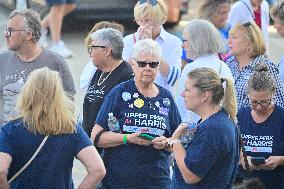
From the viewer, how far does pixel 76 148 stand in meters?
4.16

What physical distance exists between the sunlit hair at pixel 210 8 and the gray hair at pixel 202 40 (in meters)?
1.72

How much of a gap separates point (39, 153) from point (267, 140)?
171cm

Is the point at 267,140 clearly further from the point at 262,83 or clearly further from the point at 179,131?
the point at 179,131

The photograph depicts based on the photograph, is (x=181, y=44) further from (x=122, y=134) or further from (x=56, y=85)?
(x=56, y=85)

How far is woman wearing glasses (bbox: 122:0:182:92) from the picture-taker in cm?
611

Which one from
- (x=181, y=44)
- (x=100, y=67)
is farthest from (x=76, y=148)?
(x=181, y=44)

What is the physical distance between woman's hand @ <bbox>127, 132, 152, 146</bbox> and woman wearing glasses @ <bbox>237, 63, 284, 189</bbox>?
0.69 metres

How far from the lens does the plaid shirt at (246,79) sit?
562 cm

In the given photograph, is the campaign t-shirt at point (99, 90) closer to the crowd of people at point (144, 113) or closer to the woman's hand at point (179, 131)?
the crowd of people at point (144, 113)

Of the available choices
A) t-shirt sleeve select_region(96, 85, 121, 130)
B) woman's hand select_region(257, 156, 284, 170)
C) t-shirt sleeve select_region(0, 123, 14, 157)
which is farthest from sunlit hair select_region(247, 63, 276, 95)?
t-shirt sleeve select_region(0, 123, 14, 157)

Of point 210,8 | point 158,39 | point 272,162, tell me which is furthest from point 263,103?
point 210,8

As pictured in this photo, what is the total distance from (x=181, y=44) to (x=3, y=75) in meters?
1.62

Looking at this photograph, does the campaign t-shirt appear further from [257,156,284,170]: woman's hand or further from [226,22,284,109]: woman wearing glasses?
[257,156,284,170]: woman's hand

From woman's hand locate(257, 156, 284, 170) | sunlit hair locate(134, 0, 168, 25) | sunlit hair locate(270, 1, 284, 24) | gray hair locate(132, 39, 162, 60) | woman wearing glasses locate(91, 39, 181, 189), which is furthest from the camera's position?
sunlit hair locate(270, 1, 284, 24)
